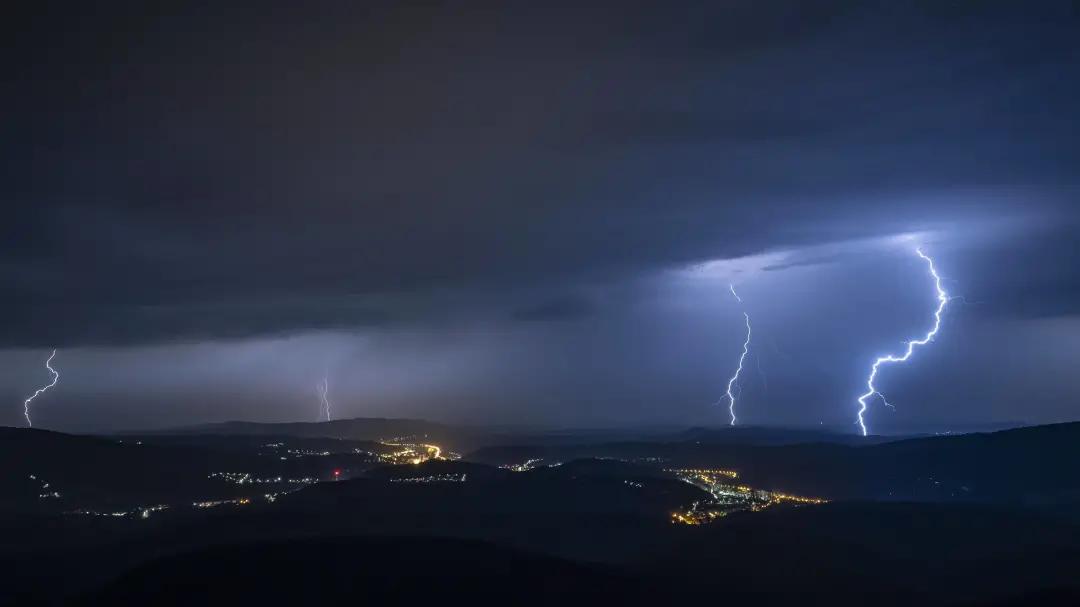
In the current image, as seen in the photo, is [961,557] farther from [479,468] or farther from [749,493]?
[479,468]

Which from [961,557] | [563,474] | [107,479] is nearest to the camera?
[961,557]

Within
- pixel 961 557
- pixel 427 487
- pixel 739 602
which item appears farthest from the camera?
pixel 427 487

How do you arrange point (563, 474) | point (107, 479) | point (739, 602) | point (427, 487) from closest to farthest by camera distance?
point (739, 602)
point (427, 487)
point (563, 474)
point (107, 479)

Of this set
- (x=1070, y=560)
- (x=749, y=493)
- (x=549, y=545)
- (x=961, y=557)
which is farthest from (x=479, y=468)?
(x=1070, y=560)

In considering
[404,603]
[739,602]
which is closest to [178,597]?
[404,603]

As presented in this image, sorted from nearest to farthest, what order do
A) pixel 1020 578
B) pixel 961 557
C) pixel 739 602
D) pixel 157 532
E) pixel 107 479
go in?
pixel 739 602 → pixel 1020 578 → pixel 961 557 → pixel 157 532 → pixel 107 479

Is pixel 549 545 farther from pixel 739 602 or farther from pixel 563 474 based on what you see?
pixel 563 474

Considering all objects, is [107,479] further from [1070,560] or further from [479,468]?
[1070,560]

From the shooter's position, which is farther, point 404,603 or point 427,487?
point 427,487

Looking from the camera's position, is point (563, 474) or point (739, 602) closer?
point (739, 602)
